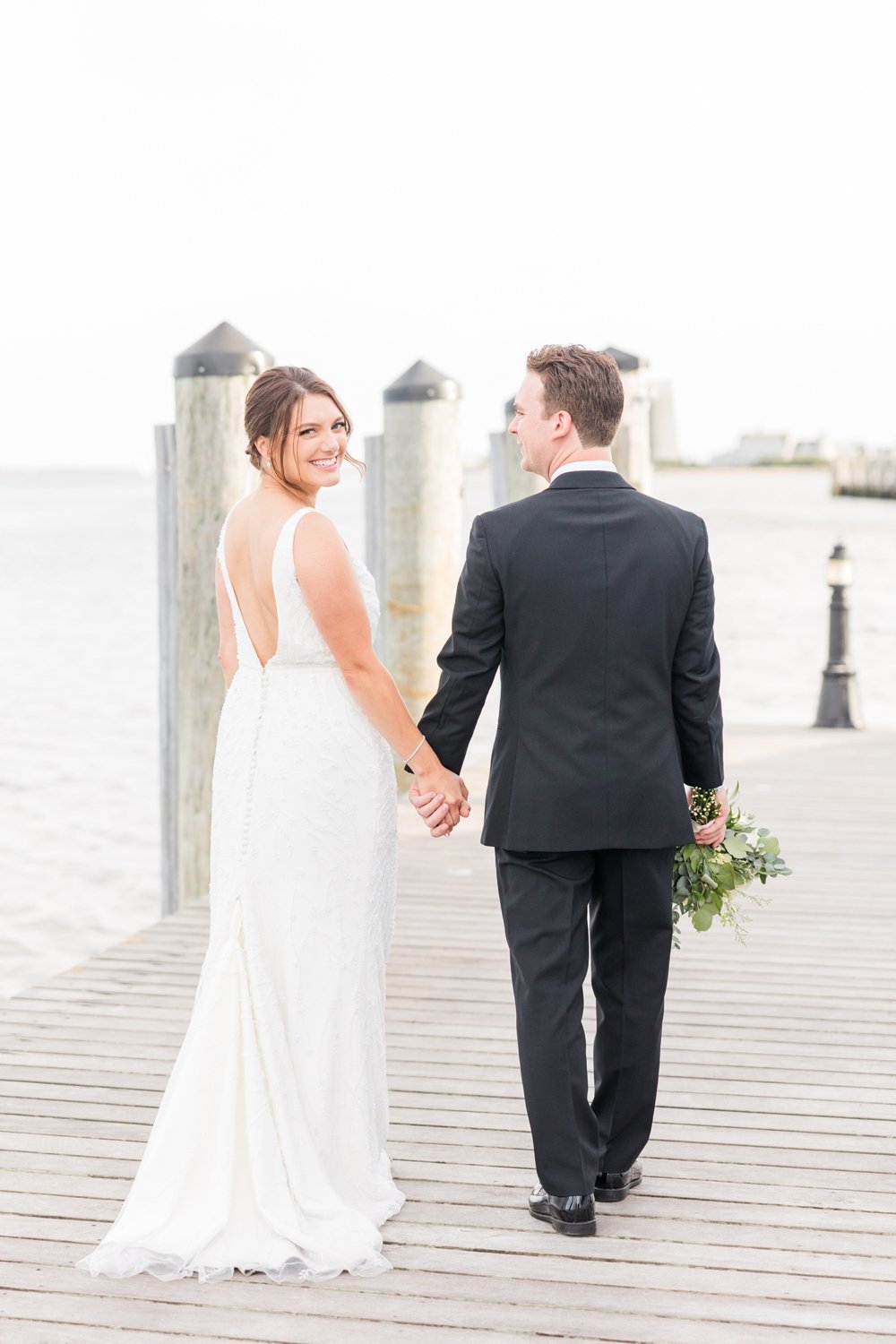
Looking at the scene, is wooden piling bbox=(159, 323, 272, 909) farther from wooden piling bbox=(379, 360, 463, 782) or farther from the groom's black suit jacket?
the groom's black suit jacket

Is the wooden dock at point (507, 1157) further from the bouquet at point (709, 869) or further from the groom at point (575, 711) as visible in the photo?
the bouquet at point (709, 869)

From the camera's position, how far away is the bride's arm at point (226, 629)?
10.6 ft

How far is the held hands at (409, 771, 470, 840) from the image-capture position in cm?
318

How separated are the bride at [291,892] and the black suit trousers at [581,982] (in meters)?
0.31

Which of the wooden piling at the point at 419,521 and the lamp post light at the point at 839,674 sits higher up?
the wooden piling at the point at 419,521

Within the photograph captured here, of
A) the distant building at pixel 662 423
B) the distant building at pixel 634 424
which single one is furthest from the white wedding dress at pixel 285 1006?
the distant building at pixel 662 423

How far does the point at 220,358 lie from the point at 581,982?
3349 mm

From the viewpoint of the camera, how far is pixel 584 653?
297 centimetres

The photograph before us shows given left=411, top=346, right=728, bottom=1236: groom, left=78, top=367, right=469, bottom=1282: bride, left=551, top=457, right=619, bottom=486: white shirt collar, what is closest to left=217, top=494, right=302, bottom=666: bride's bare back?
left=78, top=367, right=469, bottom=1282: bride

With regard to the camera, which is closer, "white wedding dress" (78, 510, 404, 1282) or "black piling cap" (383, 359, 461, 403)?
"white wedding dress" (78, 510, 404, 1282)

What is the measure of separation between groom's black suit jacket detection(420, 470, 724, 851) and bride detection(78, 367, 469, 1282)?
23 cm

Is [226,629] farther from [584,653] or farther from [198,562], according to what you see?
[198,562]

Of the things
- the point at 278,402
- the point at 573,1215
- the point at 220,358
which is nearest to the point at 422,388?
the point at 220,358

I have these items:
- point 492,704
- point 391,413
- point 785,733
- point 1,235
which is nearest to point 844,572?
point 785,733
